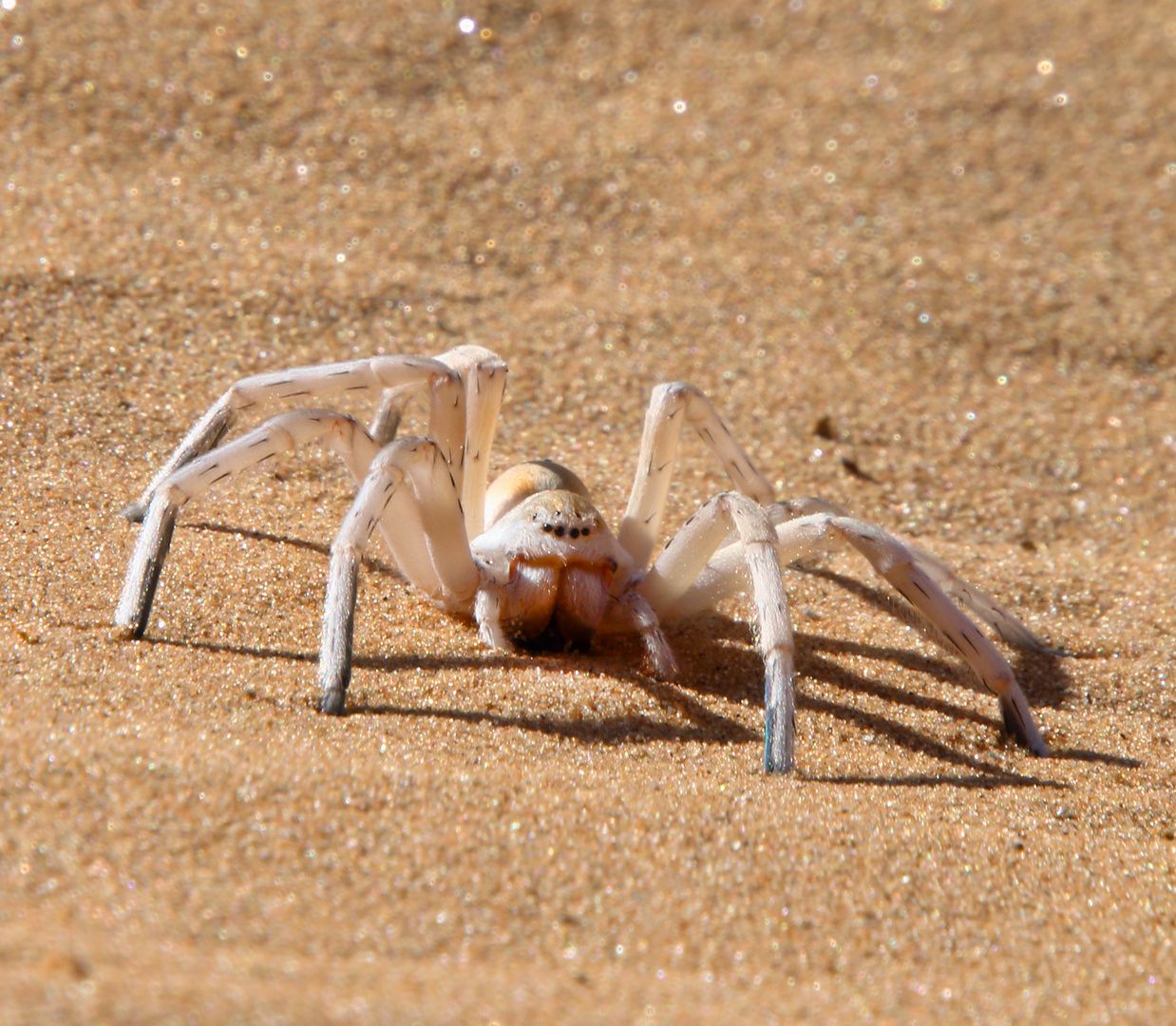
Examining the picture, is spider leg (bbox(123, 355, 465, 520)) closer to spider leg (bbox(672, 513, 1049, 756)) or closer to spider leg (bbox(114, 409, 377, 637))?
spider leg (bbox(114, 409, 377, 637))

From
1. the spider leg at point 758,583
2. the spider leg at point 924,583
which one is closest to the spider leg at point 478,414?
the spider leg at point 758,583

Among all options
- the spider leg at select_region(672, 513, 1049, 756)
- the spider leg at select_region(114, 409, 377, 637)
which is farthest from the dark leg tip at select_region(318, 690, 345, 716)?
the spider leg at select_region(672, 513, 1049, 756)

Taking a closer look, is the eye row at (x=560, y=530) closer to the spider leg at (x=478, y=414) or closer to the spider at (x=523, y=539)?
the spider at (x=523, y=539)

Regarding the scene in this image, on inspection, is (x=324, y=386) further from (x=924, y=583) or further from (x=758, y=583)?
(x=924, y=583)

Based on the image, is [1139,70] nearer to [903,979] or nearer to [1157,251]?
[1157,251]

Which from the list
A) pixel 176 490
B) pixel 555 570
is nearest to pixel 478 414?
pixel 555 570

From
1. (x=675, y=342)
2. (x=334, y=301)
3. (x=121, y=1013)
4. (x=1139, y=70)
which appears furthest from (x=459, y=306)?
(x=1139, y=70)
